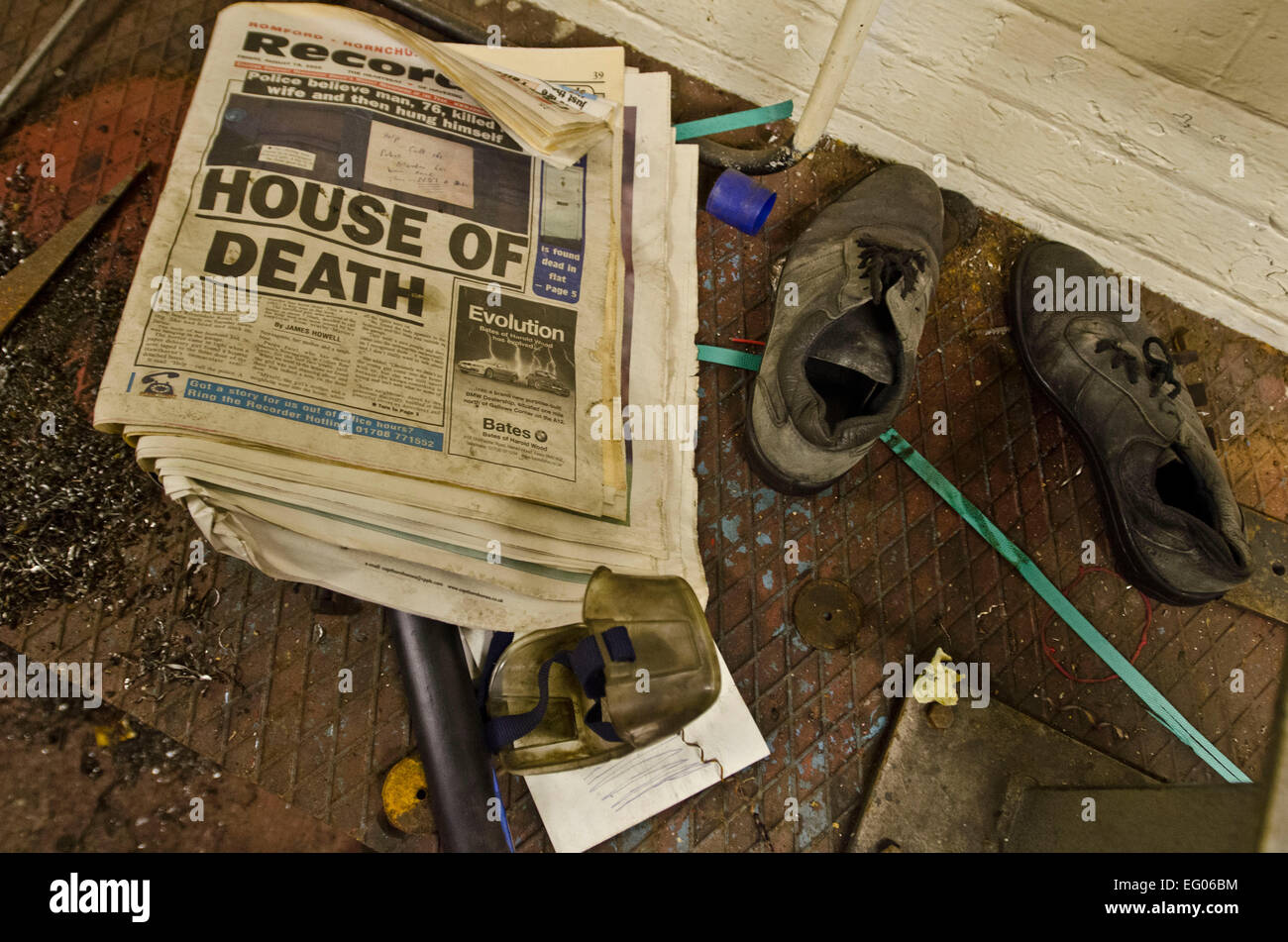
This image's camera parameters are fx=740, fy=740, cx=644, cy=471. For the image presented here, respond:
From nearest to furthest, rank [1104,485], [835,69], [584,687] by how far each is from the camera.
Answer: [584,687] → [835,69] → [1104,485]

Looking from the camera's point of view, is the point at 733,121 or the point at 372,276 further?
the point at 733,121

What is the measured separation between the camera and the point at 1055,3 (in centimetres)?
90

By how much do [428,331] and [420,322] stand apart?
0.6 inches

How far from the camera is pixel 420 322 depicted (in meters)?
0.96

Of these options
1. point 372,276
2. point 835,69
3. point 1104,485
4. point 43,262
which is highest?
point 835,69

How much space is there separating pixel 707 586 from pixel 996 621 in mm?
436

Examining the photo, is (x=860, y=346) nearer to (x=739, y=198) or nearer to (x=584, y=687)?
(x=739, y=198)

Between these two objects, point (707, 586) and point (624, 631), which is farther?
point (707, 586)

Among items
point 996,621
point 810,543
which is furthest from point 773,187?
point 996,621

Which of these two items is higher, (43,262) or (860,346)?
(43,262)

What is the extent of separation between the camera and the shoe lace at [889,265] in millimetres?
1055

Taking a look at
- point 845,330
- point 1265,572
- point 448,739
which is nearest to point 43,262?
point 448,739

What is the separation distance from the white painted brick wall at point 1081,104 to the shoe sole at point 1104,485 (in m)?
0.15

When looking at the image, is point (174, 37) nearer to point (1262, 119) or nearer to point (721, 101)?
point (721, 101)
